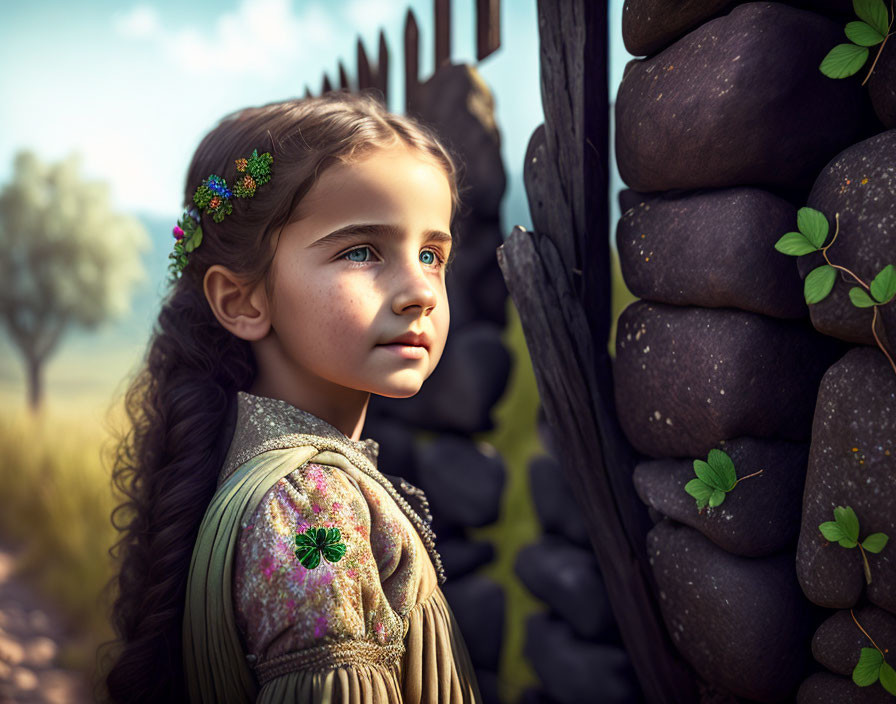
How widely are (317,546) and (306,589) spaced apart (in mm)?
65

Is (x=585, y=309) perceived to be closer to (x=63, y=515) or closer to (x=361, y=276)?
(x=361, y=276)

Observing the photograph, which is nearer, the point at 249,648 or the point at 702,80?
the point at 249,648

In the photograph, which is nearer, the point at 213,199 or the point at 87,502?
the point at 213,199

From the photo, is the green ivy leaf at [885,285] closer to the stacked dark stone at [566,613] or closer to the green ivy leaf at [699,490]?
the green ivy leaf at [699,490]

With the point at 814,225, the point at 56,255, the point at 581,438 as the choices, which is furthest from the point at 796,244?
the point at 56,255

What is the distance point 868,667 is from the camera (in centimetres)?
119

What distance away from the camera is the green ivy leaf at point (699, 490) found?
1.37m

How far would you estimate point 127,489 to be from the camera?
154cm

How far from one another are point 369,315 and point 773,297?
74cm

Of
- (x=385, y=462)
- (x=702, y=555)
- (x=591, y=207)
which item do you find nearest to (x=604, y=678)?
(x=702, y=555)

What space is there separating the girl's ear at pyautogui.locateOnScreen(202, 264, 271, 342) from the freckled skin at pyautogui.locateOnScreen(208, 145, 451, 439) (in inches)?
1.8

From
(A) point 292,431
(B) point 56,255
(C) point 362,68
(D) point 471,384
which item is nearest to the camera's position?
(A) point 292,431

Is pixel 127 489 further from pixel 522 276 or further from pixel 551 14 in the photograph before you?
pixel 551 14

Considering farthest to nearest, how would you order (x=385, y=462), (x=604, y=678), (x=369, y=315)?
(x=385, y=462) → (x=604, y=678) → (x=369, y=315)
